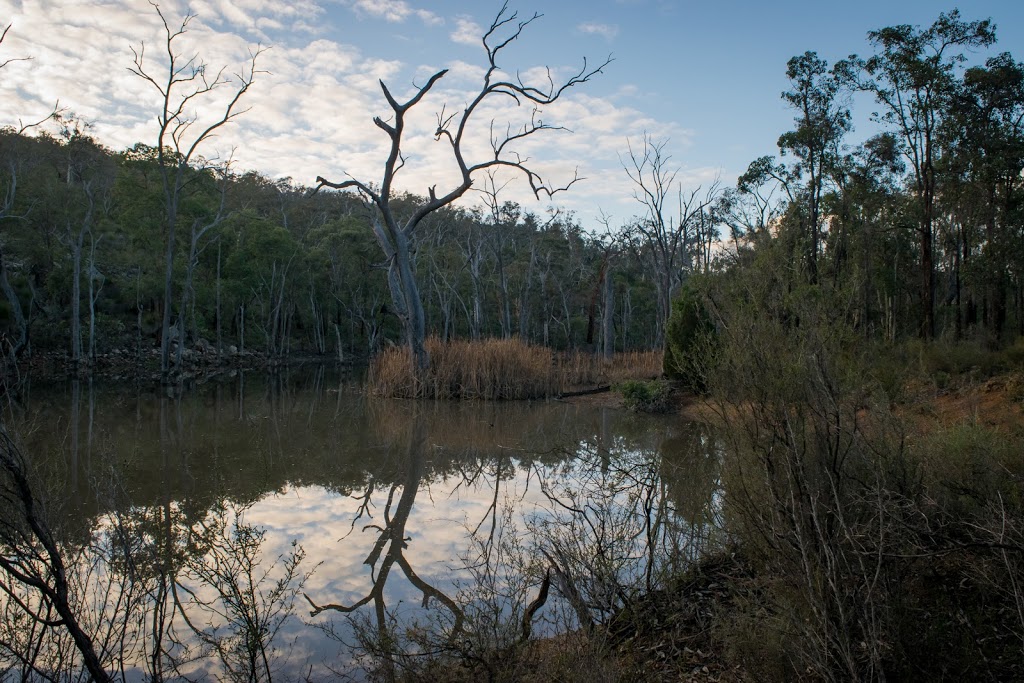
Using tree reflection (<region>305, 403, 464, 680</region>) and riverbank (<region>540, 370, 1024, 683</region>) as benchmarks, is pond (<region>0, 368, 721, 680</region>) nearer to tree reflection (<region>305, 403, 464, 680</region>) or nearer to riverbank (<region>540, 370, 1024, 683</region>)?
tree reflection (<region>305, 403, 464, 680</region>)

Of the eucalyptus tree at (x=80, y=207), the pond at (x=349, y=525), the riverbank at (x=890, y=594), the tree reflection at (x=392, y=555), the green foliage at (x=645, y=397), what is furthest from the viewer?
the eucalyptus tree at (x=80, y=207)

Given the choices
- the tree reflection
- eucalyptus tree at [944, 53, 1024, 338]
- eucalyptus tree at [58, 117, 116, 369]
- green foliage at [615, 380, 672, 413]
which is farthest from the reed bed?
eucalyptus tree at [58, 117, 116, 369]

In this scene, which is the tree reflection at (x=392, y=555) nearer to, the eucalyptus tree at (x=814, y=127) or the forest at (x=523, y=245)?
the forest at (x=523, y=245)

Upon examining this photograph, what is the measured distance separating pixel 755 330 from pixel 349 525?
13.4 ft

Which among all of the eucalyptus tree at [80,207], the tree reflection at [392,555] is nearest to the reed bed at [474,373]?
the tree reflection at [392,555]

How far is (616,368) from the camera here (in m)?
19.5

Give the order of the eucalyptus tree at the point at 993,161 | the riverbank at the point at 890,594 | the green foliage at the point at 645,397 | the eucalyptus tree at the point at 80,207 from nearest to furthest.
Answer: the riverbank at the point at 890,594, the green foliage at the point at 645,397, the eucalyptus tree at the point at 993,161, the eucalyptus tree at the point at 80,207

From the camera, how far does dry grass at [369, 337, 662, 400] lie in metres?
16.0

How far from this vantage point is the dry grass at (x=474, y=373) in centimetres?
1599

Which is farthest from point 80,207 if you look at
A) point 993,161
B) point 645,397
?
point 993,161

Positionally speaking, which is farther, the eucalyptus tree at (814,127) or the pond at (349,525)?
the eucalyptus tree at (814,127)

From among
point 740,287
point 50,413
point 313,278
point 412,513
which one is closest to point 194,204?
point 313,278

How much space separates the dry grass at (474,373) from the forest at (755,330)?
0.34m

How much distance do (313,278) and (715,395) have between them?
3712 centimetres
